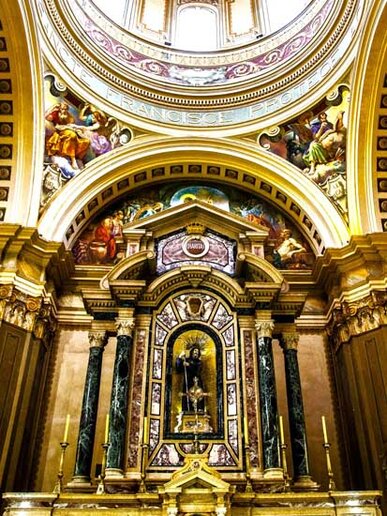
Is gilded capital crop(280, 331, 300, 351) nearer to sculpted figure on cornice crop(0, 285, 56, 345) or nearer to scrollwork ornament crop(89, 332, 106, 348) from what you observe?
scrollwork ornament crop(89, 332, 106, 348)

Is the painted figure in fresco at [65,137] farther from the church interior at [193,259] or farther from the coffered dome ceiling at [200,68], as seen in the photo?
the coffered dome ceiling at [200,68]

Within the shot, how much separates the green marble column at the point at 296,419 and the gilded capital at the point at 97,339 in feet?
11.1

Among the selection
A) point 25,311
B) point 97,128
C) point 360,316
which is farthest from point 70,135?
point 360,316

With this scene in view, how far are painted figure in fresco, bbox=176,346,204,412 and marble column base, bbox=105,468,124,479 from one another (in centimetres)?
157

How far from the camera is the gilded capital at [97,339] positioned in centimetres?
994

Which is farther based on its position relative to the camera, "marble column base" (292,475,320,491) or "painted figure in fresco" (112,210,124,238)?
"painted figure in fresco" (112,210,124,238)

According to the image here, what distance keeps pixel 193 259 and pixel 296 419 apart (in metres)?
3.64

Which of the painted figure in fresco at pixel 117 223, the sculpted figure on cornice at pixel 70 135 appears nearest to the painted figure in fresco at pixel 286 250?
the painted figure in fresco at pixel 117 223

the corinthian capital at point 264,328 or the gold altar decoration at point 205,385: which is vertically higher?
the corinthian capital at point 264,328

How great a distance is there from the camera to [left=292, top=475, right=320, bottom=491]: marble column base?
860 cm

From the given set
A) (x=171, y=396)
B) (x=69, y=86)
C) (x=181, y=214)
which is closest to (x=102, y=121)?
(x=69, y=86)

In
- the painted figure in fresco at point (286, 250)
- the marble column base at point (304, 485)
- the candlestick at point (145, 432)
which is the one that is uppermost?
the painted figure in fresco at point (286, 250)

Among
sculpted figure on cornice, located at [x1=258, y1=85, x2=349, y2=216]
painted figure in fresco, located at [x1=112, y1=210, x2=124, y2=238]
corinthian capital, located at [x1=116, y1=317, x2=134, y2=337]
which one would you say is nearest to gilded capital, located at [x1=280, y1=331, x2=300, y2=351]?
corinthian capital, located at [x1=116, y1=317, x2=134, y2=337]

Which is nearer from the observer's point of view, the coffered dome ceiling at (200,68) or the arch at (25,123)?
the arch at (25,123)
